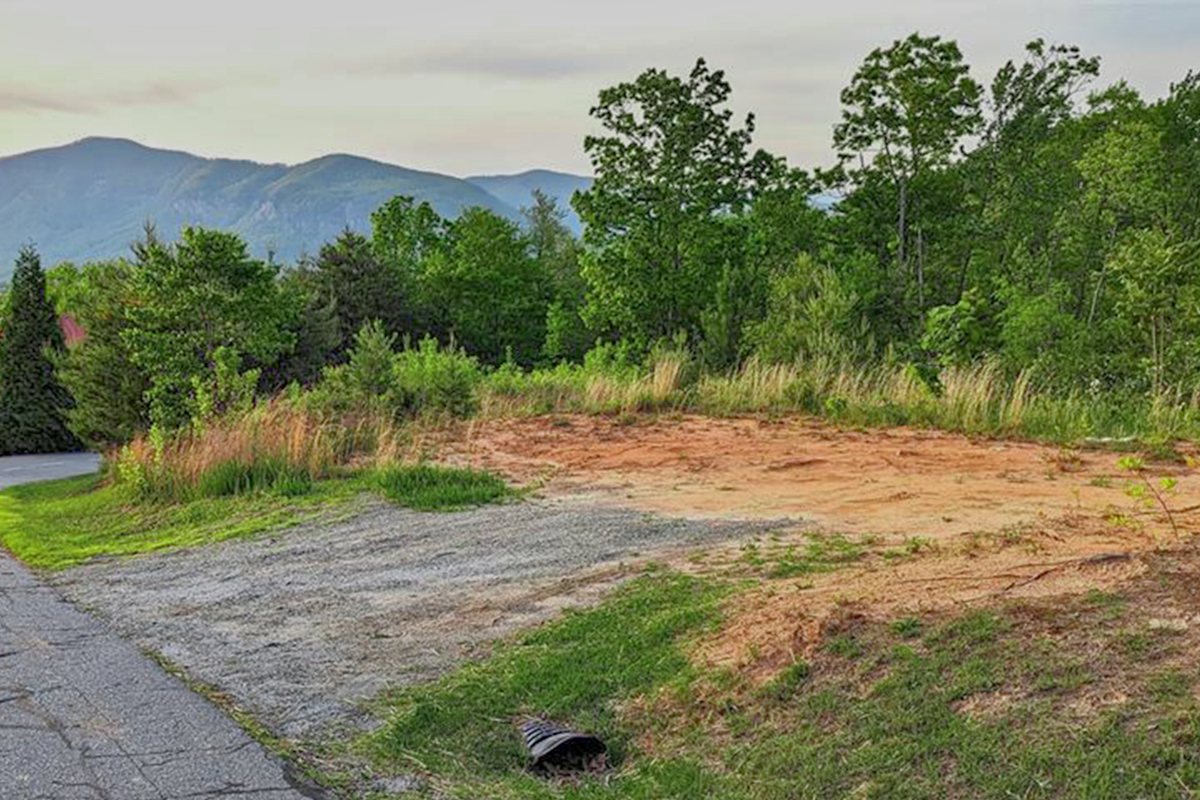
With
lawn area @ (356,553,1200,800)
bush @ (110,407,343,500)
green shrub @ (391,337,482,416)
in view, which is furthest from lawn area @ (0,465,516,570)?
lawn area @ (356,553,1200,800)

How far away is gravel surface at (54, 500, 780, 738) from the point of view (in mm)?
5676

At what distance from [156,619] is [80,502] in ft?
31.3

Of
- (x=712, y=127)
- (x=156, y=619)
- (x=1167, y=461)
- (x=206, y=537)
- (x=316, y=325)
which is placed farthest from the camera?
(x=316, y=325)

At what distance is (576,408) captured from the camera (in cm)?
1738

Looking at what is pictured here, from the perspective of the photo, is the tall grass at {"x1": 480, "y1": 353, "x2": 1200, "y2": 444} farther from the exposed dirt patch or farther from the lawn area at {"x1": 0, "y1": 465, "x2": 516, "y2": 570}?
the lawn area at {"x1": 0, "y1": 465, "x2": 516, "y2": 570}

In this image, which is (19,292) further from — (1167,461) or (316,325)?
(1167,461)

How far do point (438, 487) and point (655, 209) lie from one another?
16294 mm

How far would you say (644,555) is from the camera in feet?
24.5

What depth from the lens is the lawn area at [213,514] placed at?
1065 cm

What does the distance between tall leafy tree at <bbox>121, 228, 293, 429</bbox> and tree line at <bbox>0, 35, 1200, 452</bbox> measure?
40 millimetres

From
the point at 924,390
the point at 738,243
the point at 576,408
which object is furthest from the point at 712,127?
the point at 924,390

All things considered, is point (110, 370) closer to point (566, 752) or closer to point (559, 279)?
point (566, 752)

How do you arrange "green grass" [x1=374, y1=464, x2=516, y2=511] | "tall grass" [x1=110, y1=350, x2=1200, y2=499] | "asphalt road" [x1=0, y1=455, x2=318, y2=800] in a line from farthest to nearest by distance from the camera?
"tall grass" [x1=110, y1=350, x2=1200, y2=499]
"green grass" [x1=374, y1=464, x2=516, y2=511]
"asphalt road" [x1=0, y1=455, x2=318, y2=800]

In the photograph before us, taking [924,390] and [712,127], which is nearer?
[924,390]
